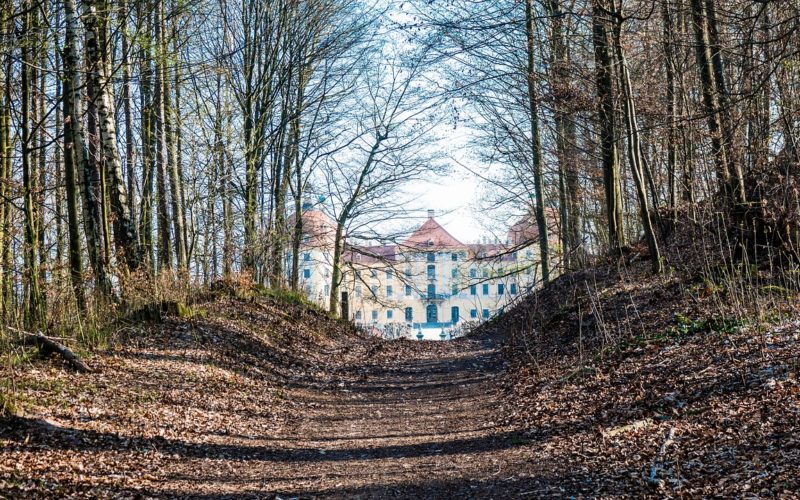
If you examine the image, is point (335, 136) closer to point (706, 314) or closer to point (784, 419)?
point (706, 314)

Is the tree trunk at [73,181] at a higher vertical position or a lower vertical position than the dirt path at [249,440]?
higher

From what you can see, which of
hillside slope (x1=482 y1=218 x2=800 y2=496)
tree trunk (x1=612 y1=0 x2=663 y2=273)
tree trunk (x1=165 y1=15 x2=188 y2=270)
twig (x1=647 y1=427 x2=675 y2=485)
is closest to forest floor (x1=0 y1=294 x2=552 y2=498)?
hillside slope (x1=482 y1=218 x2=800 y2=496)

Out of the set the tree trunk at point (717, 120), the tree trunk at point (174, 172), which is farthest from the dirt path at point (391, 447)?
the tree trunk at point (174, 172)

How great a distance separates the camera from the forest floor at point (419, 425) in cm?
461

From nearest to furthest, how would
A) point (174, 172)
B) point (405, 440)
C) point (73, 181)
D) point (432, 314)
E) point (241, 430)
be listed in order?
point (405, 440) → point (241, 430) → point (73, 181) → point (174, 172) → point (432, 314)

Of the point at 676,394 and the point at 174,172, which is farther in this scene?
Result: the point at 174,172

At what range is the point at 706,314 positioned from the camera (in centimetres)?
794

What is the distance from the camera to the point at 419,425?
23.8ft

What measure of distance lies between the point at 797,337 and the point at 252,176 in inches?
514

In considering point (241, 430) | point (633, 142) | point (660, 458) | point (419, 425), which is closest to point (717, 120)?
point (633, 142)

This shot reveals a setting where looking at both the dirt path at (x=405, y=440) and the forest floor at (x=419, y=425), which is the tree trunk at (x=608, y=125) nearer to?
the forest floor at (x=419, y=425)

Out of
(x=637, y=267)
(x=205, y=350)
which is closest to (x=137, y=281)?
(x=205, y=350)

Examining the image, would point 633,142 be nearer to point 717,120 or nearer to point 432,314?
point 717,120

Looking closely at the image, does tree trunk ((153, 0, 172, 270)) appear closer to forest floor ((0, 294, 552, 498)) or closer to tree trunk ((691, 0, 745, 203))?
forest floor ((0, 294, 552, 498))
